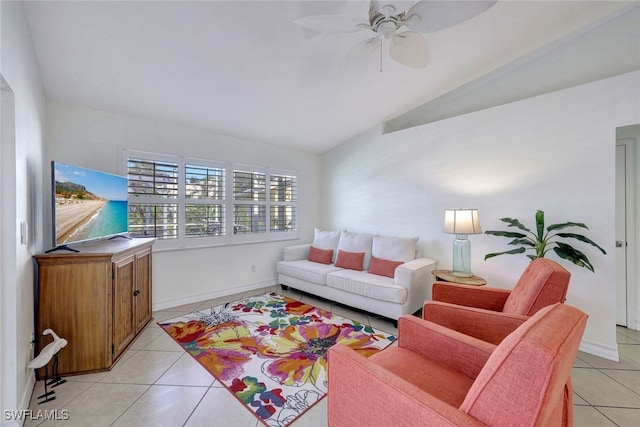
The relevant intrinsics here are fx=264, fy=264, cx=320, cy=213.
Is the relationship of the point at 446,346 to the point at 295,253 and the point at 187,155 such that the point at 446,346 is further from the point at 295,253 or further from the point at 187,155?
the point at 187,155

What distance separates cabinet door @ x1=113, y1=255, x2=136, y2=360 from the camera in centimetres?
217

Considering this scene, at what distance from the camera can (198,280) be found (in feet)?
11.9

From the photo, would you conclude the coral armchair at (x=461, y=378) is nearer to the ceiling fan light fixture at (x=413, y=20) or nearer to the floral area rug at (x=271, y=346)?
the floral area rug at (x=271, y=346)

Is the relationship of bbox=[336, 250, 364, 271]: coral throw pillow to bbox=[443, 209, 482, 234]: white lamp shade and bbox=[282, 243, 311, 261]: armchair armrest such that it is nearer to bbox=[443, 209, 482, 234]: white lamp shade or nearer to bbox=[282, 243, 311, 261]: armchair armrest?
bbox=[282, 243, 311, 261]: armchair armrest

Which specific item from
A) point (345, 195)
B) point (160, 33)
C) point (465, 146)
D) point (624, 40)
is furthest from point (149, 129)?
point (624, 40)

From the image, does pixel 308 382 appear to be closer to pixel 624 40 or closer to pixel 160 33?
pixel 160 33

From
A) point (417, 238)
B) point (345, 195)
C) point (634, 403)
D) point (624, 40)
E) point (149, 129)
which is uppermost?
point (624, 40)

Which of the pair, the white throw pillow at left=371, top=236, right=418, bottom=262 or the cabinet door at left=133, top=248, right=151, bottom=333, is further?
the white throw pillow at left=371, top=236, right=418, bottom=262

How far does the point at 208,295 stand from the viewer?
3682 mm

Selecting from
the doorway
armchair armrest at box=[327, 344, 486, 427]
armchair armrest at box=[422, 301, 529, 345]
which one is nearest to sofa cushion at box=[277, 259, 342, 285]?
armchair armrest at box=[422, 301, 529, 345]

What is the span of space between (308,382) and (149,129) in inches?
129

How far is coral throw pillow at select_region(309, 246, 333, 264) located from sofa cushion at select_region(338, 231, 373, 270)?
0.69ft

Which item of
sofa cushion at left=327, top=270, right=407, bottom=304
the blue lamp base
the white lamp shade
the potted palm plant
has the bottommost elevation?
sofa cushion at left=327, top=270, right=407, bottom=304

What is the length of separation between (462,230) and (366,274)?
49.3 inches
